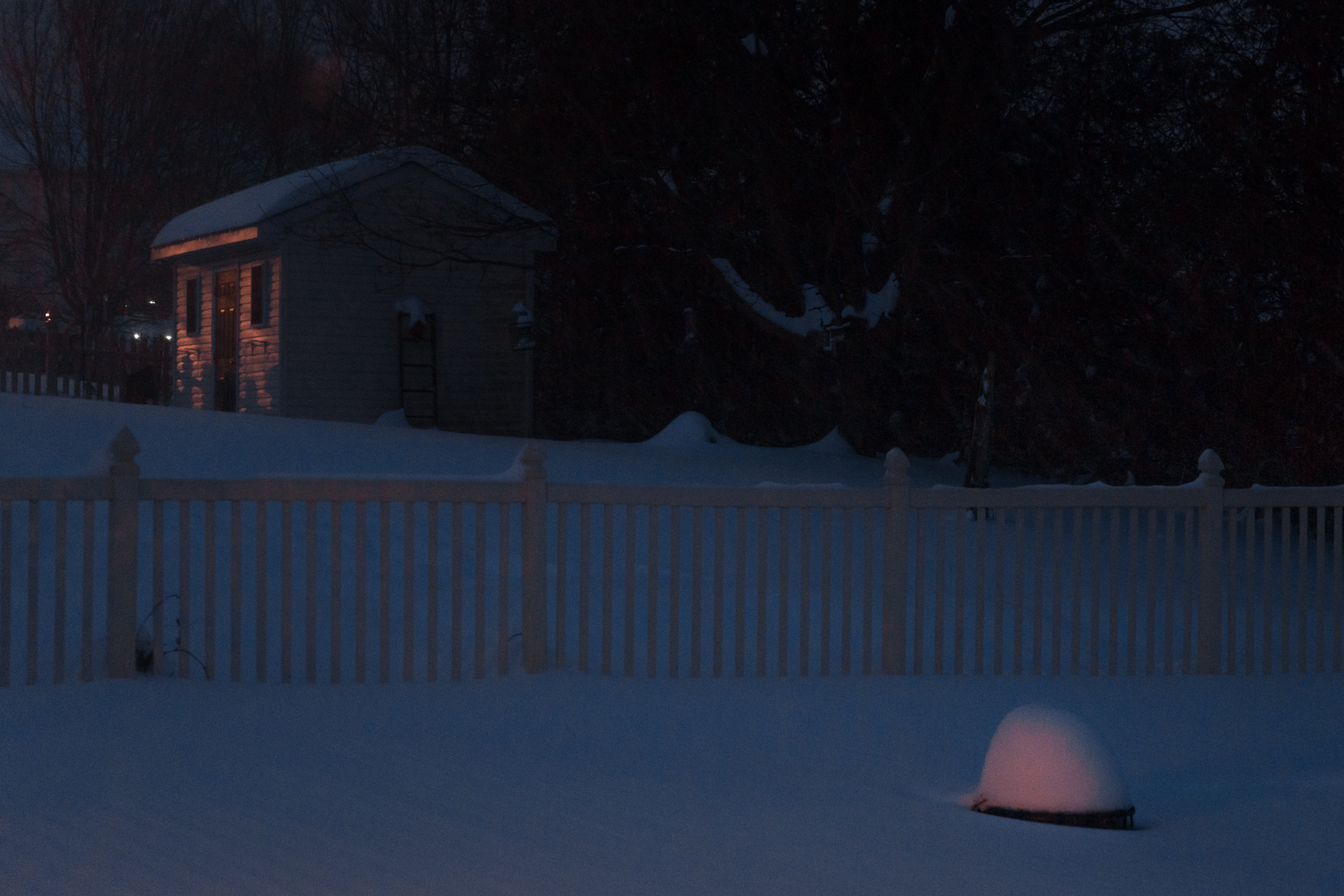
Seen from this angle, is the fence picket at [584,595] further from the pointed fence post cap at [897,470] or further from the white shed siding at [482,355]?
the white shed siding at [482,355]

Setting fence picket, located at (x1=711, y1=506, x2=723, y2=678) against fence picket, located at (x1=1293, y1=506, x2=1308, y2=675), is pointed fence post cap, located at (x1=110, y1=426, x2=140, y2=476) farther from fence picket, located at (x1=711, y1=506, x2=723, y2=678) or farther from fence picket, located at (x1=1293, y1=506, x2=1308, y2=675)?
fence picket, located at (x1=1293, y1=506, x2=1308, y2=675)

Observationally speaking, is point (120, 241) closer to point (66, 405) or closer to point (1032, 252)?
point (66, 405)

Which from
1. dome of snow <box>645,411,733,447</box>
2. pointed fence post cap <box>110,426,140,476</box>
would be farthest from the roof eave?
pointed fence post cap <box>110,426,140,476</box>

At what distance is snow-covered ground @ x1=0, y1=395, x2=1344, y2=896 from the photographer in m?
4.46

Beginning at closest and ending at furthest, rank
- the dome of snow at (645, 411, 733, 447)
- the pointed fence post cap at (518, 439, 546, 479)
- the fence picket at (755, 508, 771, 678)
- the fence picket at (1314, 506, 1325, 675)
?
the pointed fence post cap at (518, 439, 546, 479)
the fence picket at (755, 508, 771, 678)
the fence picket at (1314, 506, 1325, 675)
the dome of snow at (645, 411, 733, 447)

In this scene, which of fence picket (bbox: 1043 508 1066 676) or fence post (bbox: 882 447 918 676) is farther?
fence picket (bbox: 1043 508 1066 676)

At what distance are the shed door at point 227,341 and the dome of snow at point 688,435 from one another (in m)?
8.83

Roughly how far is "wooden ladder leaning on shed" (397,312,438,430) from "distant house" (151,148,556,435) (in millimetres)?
20

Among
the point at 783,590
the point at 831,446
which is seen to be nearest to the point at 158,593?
the point at 783,590

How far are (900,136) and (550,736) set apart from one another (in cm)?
1238

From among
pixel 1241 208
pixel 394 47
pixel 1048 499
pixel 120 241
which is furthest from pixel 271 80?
pixel 1048 499

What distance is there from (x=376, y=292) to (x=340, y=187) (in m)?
1.77

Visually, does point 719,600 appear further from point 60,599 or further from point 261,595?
point 60,599

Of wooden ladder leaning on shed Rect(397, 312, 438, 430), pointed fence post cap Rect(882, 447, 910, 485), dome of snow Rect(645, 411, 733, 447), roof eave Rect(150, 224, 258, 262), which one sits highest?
roof eave Rect(150, 224, 258, 262)
